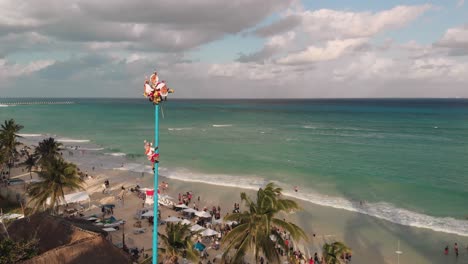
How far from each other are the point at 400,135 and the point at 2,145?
77576mm

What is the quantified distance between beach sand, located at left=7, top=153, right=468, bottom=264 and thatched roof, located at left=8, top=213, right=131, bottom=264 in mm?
4753

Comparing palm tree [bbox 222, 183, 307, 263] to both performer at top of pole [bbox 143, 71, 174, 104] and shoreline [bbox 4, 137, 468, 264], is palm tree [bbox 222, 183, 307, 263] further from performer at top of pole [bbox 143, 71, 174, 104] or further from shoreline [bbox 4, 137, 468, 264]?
shoreline [bbox 4, 137, 468, 264]

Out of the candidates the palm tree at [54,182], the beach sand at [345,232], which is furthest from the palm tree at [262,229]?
the palm tree at [54,182]

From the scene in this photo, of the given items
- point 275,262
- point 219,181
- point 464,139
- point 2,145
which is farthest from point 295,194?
point 464,139

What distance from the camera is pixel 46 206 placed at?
2625cm

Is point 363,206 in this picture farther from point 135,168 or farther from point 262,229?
point 135,168

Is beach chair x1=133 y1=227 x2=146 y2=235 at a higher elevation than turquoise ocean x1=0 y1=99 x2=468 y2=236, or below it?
below

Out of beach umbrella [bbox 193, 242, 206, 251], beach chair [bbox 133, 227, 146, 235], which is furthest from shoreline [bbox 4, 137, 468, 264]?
beach umbrella [bbox 193, 242, 206, 251]

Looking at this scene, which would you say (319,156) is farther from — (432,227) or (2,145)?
(2,145)

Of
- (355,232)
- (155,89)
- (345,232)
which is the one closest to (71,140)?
(345,232)

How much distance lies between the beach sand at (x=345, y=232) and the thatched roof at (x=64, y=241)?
475 cm

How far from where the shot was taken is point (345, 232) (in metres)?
27.7

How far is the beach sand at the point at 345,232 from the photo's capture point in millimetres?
23984

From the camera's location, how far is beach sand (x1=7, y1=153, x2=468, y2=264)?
78.7 ft
